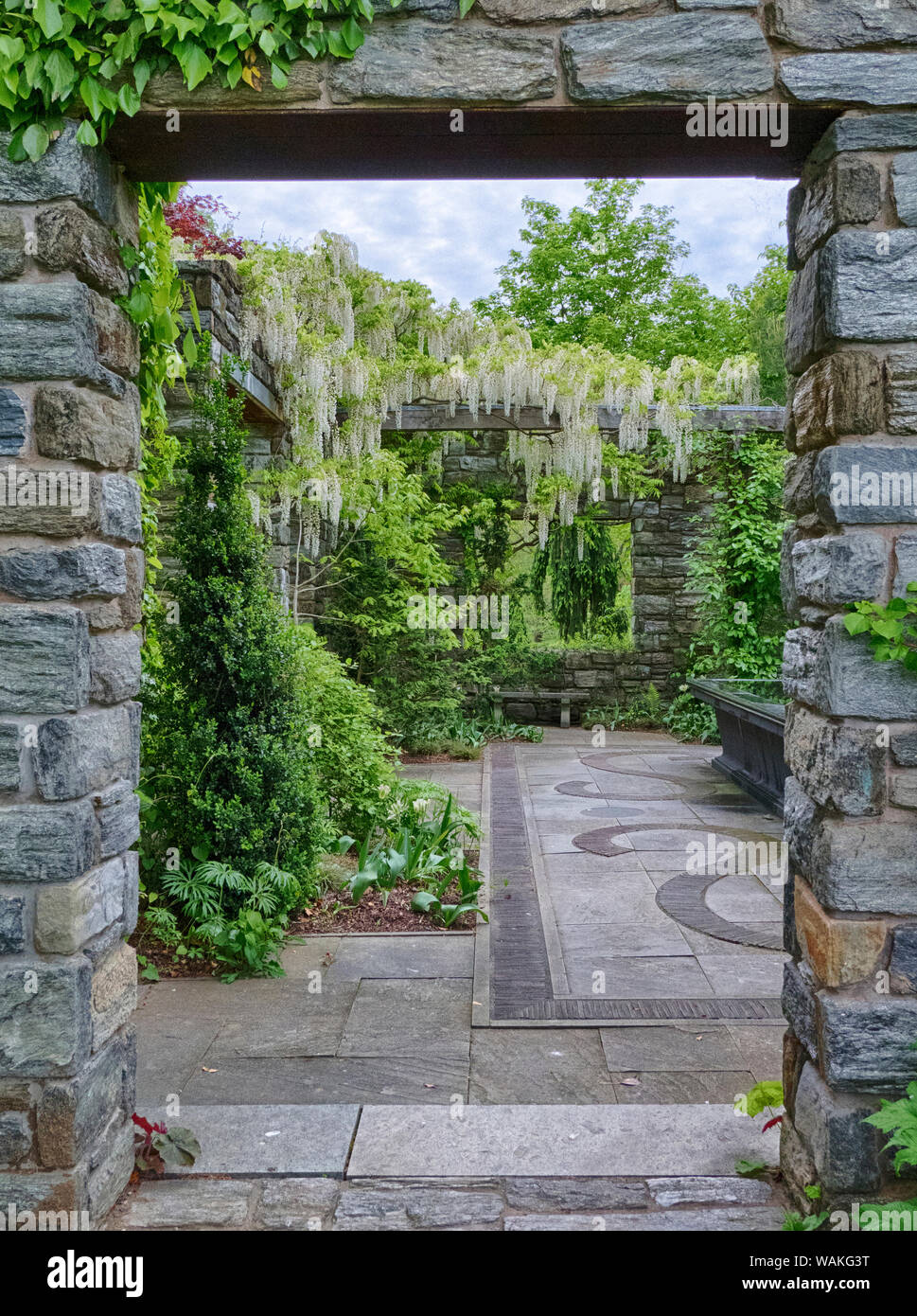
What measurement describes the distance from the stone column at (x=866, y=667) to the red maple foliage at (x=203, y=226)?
167 inches

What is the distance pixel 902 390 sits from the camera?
1822mm

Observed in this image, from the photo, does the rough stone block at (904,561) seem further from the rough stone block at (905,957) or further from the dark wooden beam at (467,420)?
the dark wooden beam at (467,420)

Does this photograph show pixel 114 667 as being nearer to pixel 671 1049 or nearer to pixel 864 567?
pixel 864 567

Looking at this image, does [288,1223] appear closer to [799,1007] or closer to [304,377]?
[799,1007]

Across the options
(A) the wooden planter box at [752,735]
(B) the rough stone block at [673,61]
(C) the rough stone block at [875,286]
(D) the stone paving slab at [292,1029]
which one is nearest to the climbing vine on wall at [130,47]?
(B) the rough stone block at [673,61]

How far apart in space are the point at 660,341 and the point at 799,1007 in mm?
14273

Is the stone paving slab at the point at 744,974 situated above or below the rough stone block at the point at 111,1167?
below

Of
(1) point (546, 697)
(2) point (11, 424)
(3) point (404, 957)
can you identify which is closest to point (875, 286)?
(2) point (11, 424)

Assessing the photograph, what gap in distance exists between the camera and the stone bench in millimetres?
9531

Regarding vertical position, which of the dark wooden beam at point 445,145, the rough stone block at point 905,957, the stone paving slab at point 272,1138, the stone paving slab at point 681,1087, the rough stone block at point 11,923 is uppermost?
the dark wooden beam at point 445,145

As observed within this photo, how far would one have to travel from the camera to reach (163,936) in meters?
3.60

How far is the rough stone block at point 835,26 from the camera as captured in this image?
5.92ft

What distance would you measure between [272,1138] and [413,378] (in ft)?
19.8

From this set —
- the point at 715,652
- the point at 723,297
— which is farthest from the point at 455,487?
the point at 723,297
